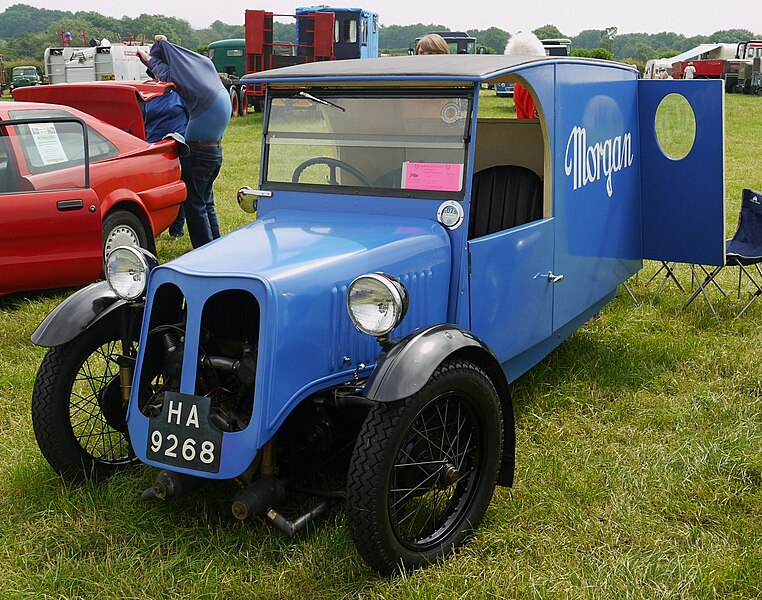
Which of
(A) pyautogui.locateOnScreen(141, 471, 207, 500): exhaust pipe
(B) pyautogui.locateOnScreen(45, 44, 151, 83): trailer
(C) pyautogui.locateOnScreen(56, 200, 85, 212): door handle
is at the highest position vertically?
(B) pyautogui.locateOnScreen(45, 44, 151, 83): trailer

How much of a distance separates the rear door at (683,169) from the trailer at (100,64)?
22610 millimetres

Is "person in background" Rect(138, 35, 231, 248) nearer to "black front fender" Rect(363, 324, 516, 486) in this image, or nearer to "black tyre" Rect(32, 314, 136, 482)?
"black tyre" Rect(32, 314, 136, 482)

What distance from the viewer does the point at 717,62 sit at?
36.1 meters

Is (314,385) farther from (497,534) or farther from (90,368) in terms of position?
(90,368)

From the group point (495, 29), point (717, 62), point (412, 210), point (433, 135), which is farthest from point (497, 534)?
point (495, 29)

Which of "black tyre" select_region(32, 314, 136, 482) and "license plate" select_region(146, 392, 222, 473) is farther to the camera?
"black tyre" select_region(32, 314, 136, 482)

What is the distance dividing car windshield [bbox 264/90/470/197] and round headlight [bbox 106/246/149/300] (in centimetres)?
92

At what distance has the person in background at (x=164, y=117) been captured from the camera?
7.77m

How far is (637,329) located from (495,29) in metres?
101

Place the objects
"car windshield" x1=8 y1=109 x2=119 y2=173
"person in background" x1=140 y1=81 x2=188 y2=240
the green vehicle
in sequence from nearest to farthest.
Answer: "car windshield" x1=8 y1=109 x2=119 y2=173
"person in background" x1=140 y1=81 x2=188 y2=240
the green vehicle

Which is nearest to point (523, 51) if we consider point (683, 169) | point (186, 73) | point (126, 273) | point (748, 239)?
point (683, 169)

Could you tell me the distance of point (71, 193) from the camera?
19.4 feet

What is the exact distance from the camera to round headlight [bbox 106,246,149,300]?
3303mm

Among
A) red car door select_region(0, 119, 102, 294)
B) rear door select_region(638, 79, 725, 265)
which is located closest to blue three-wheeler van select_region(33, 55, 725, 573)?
rear door select_region(638, 79, 725, 265)
